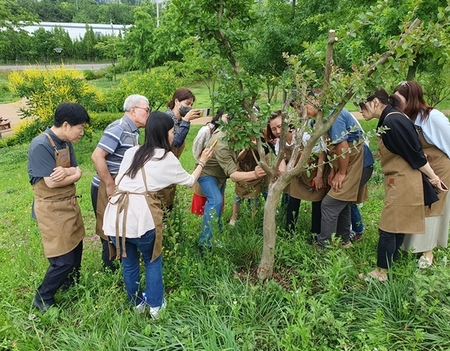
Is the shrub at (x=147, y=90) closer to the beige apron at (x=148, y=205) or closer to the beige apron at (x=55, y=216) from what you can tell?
the beige apron at (x=55, y=216)

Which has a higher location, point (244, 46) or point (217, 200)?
point (244, 46)

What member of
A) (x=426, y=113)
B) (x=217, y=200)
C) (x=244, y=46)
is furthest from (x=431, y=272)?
(x=244, y=46)

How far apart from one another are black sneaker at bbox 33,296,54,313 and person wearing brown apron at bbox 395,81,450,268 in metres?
2.87

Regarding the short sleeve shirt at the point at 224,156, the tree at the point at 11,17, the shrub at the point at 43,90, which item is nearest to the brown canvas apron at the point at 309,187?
the short sleeve shirt at the point at 224,156

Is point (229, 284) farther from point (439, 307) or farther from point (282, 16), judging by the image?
point (282, 16)

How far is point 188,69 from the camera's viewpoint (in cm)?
1338

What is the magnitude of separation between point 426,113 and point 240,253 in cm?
189

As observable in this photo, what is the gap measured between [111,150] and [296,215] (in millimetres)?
1988

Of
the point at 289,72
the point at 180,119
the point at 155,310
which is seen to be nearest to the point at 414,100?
the point at 289,72

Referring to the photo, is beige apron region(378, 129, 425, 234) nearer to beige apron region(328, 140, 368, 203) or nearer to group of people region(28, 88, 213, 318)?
beige apron region(328, 140, 368, 203)

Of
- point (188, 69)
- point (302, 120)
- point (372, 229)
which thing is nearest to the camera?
point (302, 120)

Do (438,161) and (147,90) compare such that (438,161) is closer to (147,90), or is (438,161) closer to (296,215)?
(296,215)

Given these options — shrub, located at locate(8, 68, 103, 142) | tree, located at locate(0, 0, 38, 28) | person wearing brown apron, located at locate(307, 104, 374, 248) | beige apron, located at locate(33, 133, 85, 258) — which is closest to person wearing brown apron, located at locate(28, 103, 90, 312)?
beige apron, located at locate(33, 133, 85, 258)

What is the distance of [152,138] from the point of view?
8.30 feet
